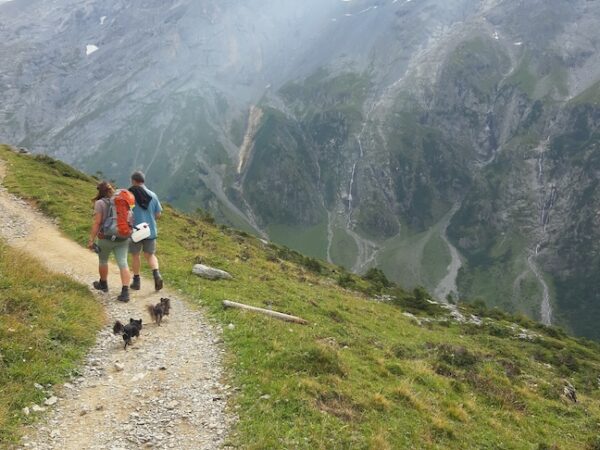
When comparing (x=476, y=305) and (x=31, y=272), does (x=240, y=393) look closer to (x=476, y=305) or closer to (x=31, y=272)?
(x=31, y=272)

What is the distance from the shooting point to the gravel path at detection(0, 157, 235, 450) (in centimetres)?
1011

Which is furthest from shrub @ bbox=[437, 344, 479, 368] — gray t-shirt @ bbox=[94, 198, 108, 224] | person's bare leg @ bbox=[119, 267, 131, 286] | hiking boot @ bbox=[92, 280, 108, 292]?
gray t-shirt @ bbox=[94, 198, 108, 224]

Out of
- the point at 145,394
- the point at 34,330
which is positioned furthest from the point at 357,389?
the point at 34,330

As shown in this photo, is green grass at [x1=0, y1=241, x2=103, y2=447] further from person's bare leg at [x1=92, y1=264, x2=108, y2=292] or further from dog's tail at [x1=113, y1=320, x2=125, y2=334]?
person's bare leg at [x1=92, y1=264, x2=108, y2=292]

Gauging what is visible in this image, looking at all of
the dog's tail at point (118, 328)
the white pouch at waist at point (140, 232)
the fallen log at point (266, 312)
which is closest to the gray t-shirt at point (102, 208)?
the white pouch at waist at point (140, 232)

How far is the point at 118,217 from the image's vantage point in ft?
58.6

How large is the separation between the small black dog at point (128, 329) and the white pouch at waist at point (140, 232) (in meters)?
3.95

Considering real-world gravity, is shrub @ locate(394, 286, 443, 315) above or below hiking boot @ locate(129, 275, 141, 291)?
below

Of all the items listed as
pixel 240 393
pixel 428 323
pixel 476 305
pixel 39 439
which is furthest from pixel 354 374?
pixel 476 305

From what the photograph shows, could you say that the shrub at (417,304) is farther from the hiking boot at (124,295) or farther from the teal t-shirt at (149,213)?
the hiking boot at (124,295)

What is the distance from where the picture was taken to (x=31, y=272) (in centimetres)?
1695

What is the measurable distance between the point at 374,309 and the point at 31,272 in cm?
2425

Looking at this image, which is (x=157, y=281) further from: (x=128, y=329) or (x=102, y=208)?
(x=128, y=329)

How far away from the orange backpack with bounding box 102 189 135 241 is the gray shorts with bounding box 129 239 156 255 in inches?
51.2
